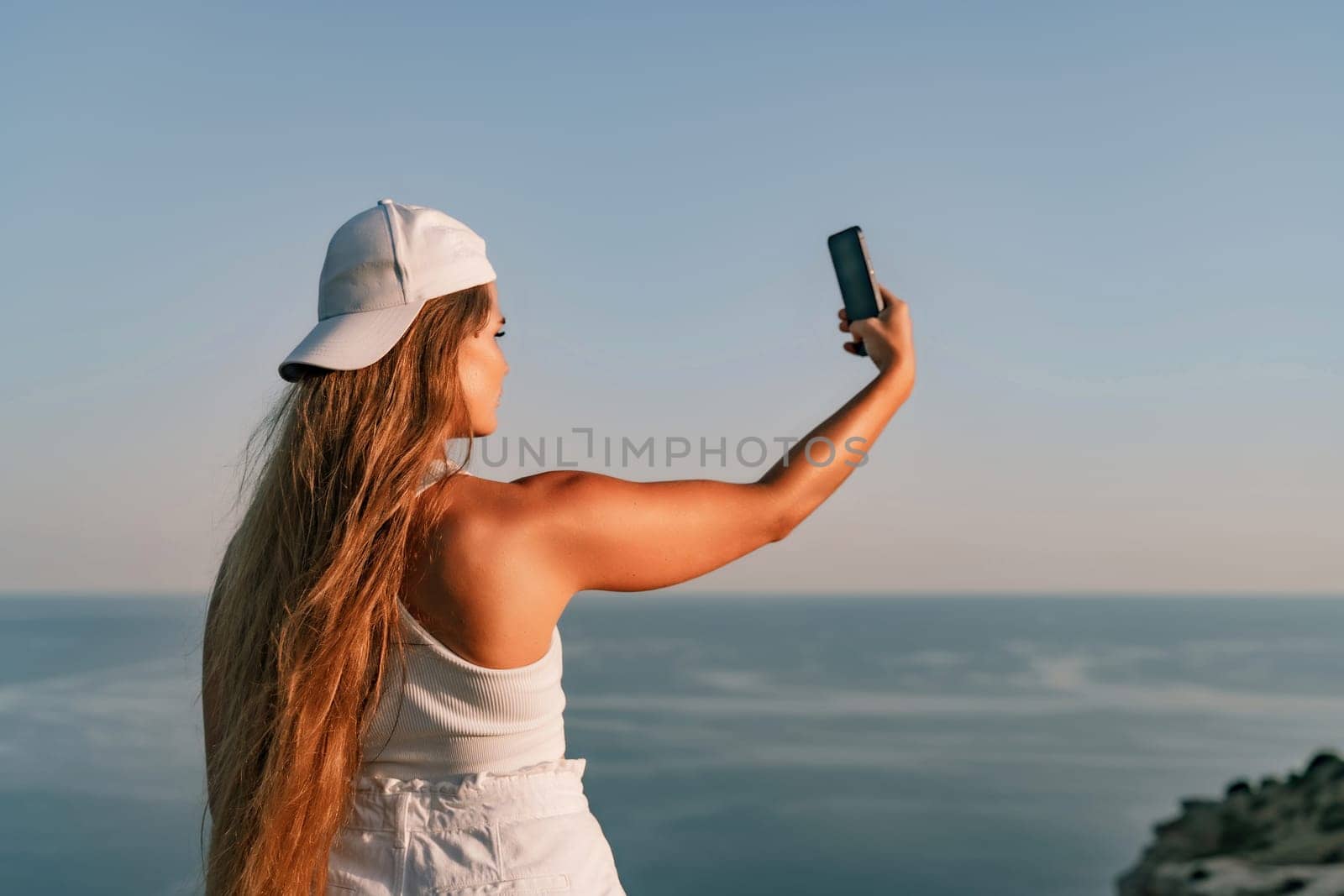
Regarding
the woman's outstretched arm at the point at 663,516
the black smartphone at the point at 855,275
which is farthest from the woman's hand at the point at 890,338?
the woman's outstretched arm at the point at 663,516

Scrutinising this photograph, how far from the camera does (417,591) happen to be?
4.95ft

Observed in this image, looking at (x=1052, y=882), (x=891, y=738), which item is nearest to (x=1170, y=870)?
(x=1052, y=882)

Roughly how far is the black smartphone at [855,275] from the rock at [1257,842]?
27.1ft

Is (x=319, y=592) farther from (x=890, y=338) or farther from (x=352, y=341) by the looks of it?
(x=890, y=338)

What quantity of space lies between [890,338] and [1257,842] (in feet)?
30.6

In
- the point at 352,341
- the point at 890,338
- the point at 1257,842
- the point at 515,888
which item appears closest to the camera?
the point at 515,888

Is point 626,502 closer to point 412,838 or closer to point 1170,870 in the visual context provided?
point 412,838

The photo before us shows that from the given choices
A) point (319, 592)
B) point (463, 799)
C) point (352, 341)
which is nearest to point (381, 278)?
point (352, 341)

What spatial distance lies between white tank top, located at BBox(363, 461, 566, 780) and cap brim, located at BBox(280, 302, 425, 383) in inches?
8.3

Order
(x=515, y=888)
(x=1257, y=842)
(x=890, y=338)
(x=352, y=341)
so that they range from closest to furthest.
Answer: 1. (x=515, y=888)
2. (x=352, y=341)
3. (x=890, y=338)
4. (x=1257, y=842)

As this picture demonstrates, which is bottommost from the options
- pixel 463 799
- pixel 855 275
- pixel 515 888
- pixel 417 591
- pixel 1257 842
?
pixel 1257 842

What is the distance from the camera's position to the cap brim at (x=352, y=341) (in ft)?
5.23

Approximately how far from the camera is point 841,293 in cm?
199

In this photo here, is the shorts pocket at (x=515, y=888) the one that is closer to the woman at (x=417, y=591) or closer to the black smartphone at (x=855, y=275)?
the woman at (x=417, y=591)
